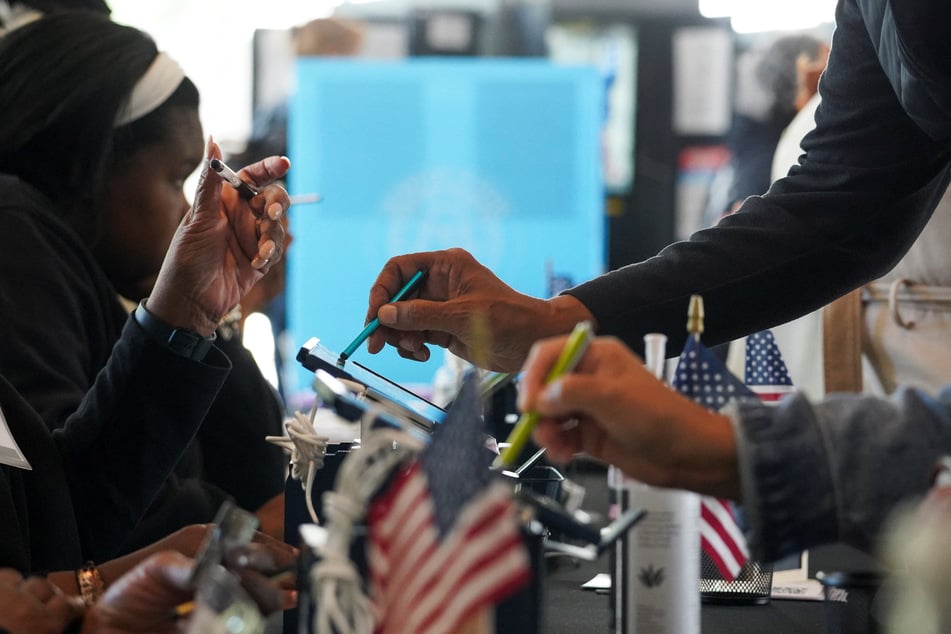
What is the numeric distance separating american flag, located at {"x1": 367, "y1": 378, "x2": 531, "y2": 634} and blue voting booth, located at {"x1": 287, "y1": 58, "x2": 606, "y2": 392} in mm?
4317

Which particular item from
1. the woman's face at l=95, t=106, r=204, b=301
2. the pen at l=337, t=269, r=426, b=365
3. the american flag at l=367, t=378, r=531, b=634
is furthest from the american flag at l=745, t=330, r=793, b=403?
the woman's face at l=95, t=106, r=204, b=301

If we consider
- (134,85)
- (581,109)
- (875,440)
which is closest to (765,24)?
(581,109)

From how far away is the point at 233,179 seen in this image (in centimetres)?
146

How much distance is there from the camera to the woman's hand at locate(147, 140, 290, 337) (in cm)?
146

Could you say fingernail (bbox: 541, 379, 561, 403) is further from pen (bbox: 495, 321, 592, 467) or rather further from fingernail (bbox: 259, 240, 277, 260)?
fingernail (bbox: 259, 240, 277, 260)

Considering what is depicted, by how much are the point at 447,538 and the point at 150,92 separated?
4.85 feet

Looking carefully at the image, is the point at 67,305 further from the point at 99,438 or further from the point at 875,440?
the point at 875,440

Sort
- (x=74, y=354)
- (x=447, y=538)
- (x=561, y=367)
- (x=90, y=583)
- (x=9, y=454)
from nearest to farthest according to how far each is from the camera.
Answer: (x=447, y=538)
(x=561, y=367)
(x=90, y=583)
(x=9, y=454)
(x=74, y=354)

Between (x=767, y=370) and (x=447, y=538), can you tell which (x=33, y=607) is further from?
(x=767, y=370)

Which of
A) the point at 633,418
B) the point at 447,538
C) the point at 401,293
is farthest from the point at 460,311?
the point at 447,538

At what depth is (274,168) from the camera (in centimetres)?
148

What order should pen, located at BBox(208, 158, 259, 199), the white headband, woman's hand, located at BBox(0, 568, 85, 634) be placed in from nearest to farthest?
woman's hand, located at BBox(0, 568, 85, 634)
pen, located at BBox(208, 158, 259, 199)
the white headband

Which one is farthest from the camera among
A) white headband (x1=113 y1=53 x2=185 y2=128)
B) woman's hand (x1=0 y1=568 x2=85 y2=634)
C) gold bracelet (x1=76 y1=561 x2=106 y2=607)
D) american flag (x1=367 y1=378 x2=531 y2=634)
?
white headband (x1=113 y1=53 x2=185 y2=128)

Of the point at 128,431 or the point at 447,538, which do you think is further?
the point at 128,431
